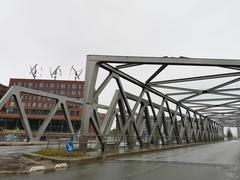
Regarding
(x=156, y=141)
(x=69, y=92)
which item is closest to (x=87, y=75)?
(x=156, y=141)

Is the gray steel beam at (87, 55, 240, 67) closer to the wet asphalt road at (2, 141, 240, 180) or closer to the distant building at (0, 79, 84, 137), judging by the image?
the wet asphalt road at (2, 141, 240, 180)

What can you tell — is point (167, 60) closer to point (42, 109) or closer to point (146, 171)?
point (146, 171)

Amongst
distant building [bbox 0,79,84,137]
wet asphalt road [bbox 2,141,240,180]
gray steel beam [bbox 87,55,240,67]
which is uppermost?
distant building [bbox 0,79,84,137]

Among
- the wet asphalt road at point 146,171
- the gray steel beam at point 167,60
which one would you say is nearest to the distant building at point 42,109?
the gray steel beam at point 167,60

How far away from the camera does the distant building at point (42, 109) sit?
314 feet

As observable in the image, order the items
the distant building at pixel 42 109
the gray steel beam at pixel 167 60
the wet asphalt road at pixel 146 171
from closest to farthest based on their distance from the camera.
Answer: the wet asphalt road at pixel 146 171 < the gray steel beam at pixel 167 60 < the distant building at pixel 42 109

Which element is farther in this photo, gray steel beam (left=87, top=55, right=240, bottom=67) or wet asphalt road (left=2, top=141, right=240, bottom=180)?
gray steel beam (left=87, top=55, right=240, bottom=67)

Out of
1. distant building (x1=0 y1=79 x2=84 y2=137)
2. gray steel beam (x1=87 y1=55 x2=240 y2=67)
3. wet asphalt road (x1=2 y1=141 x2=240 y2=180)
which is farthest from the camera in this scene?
distant building (x1=0 y1=79 x2=84 y2=137)

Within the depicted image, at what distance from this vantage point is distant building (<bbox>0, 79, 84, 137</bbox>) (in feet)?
314

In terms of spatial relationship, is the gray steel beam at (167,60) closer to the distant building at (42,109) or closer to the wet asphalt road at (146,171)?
the wet asphalt road at (146,171)

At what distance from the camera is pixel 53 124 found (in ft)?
322

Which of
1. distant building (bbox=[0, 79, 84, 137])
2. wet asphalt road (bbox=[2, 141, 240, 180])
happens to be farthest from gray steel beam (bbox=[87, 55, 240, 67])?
distant building (bbox=[0, 79, 84, 137])

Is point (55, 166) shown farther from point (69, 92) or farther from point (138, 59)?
point (69, 92)

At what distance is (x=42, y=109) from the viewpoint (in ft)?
327
